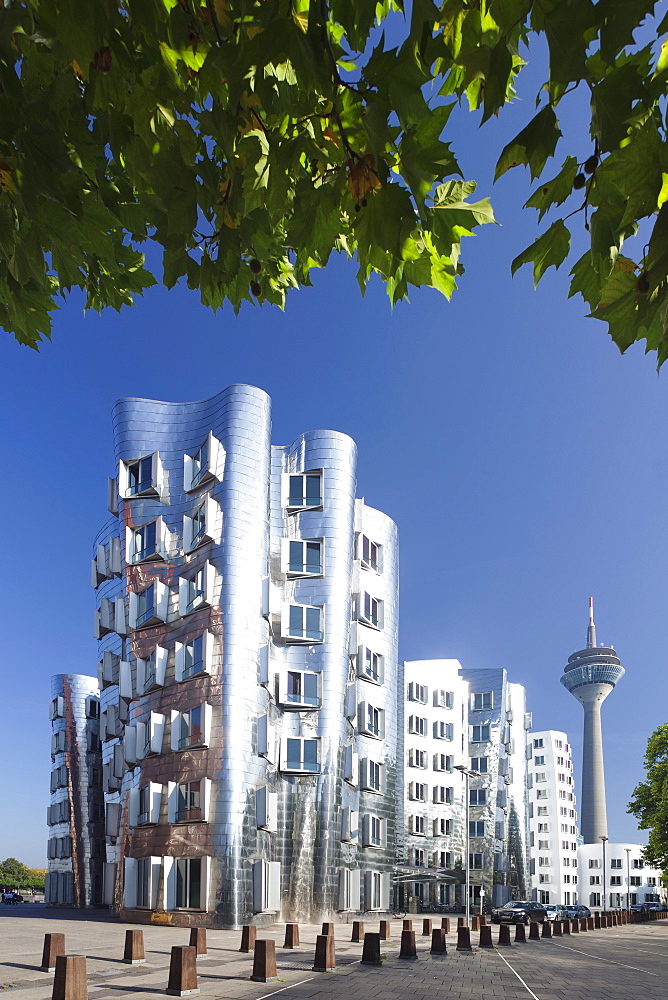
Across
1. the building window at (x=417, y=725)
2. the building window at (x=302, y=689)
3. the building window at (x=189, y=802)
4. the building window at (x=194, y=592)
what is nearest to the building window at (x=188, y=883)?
the building window at (x=189, y=802)

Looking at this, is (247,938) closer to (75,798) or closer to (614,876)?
(75,798)

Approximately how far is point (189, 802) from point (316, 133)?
33077 millimetres

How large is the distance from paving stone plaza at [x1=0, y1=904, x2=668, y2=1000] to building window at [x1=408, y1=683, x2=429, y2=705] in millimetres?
33570

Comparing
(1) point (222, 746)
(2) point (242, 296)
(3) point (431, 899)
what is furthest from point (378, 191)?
(3) point (431, 899)

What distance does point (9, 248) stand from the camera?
5.20 meters

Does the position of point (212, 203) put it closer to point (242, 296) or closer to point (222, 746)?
point (242, 296)

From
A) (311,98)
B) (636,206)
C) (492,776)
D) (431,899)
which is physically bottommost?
(431,899)

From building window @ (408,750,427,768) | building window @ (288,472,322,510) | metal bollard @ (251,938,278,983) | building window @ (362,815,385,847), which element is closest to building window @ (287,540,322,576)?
building window @ (288,472,322,510)

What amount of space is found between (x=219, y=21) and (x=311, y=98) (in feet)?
2.48

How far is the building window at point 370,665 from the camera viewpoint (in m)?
44.5

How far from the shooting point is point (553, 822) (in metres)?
112

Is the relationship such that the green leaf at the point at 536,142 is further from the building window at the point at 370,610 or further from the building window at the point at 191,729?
the building window at the point at 370,610

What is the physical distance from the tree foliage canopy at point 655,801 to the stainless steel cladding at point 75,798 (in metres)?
35.2

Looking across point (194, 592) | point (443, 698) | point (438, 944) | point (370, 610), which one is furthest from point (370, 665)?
point (443, 698)
